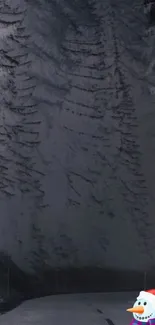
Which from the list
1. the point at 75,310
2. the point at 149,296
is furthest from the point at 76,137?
the point at 149,296

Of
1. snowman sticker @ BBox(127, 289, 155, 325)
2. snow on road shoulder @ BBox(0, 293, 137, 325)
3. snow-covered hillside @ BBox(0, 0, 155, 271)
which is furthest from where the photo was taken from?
snow-covered hillside @ BBox(0, 0, 155, 271)

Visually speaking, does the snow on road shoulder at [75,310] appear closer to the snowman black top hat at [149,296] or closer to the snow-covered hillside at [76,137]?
the snow-covered hillside at [76,137]

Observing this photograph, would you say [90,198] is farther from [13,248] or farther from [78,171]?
[13,248]

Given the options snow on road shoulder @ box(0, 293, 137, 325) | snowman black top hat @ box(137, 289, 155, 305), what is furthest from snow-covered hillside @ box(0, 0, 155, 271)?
snowman black top hat @ box(137, 289, 155, 305)

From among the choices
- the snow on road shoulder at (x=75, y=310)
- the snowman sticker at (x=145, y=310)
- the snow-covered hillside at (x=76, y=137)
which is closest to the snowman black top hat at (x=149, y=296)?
the snowman sticker at (x=145, y=310)

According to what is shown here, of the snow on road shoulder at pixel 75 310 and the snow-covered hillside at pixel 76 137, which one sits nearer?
the snow on road shoulder at pixel 75 310

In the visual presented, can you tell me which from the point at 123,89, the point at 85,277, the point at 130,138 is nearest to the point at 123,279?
the point at 85,277

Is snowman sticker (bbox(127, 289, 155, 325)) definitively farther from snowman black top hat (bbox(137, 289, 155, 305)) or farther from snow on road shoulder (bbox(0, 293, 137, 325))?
snow on road shoulder (bbox(0, 293, 137, 325))

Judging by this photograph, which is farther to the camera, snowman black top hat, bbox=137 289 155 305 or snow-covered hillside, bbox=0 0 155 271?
snow-covered hillside, bbox=0 0 155 271
